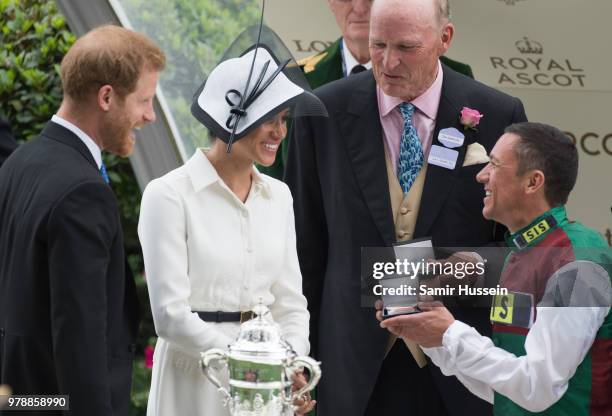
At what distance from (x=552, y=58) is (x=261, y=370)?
323 centimetres

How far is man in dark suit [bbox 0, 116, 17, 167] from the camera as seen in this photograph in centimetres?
527

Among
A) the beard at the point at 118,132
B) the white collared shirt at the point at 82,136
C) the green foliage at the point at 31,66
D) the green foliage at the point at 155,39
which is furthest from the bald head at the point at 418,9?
the green foliage at the point at 31,66

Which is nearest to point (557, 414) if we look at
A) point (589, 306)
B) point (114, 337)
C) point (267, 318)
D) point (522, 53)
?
point (589, 306)

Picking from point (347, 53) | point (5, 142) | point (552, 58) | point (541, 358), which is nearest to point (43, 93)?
point (5, 142)

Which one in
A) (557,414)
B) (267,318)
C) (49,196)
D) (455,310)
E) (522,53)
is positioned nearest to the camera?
(267,318)

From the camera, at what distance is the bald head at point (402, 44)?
416 centimetres

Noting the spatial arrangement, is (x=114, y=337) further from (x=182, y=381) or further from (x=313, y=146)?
(x=313, y=146)

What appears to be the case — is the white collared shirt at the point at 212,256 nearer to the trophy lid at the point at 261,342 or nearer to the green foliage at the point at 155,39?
the trophy lid at the point at 261,342

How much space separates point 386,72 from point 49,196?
1.31m

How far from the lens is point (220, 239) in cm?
→ 369

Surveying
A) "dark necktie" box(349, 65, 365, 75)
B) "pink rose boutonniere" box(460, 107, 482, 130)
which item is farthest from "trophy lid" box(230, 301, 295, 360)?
"dark necktie" box(349, 65, 365, 75)

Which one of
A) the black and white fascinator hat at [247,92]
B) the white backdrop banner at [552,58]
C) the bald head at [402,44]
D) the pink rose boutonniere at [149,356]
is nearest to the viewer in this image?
the black and white fascinator hat at [247,92]

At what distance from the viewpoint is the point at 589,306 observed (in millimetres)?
3510

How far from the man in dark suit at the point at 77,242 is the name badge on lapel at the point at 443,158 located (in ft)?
3.33
